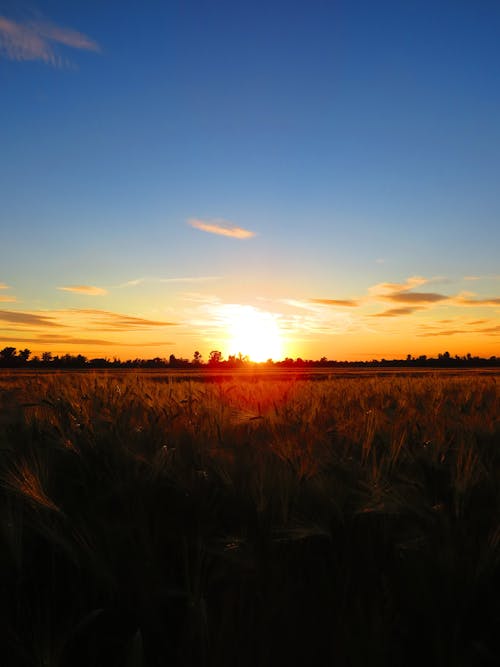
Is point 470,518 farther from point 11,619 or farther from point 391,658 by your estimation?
point 11,619

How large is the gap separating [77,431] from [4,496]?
1.35ft

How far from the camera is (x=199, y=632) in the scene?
1.03 m

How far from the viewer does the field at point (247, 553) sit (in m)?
1.08

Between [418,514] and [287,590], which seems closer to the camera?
[287,590]

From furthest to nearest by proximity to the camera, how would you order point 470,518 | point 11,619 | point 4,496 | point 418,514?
point 4,496 < point 470,518 < point 418,514 < point 11,619

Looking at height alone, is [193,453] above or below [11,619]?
above

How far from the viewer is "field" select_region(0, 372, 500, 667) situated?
1.08 metres

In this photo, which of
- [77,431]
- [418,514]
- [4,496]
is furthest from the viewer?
[77,431]

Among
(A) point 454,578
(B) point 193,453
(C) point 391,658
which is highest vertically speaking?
(B) point 193,453

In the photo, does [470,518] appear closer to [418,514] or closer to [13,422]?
[418,514]

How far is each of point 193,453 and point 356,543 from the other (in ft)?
2.42

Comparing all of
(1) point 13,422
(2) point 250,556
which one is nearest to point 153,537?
(2) point 250,556

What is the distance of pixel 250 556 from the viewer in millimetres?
1285

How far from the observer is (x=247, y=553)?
4.25ft
